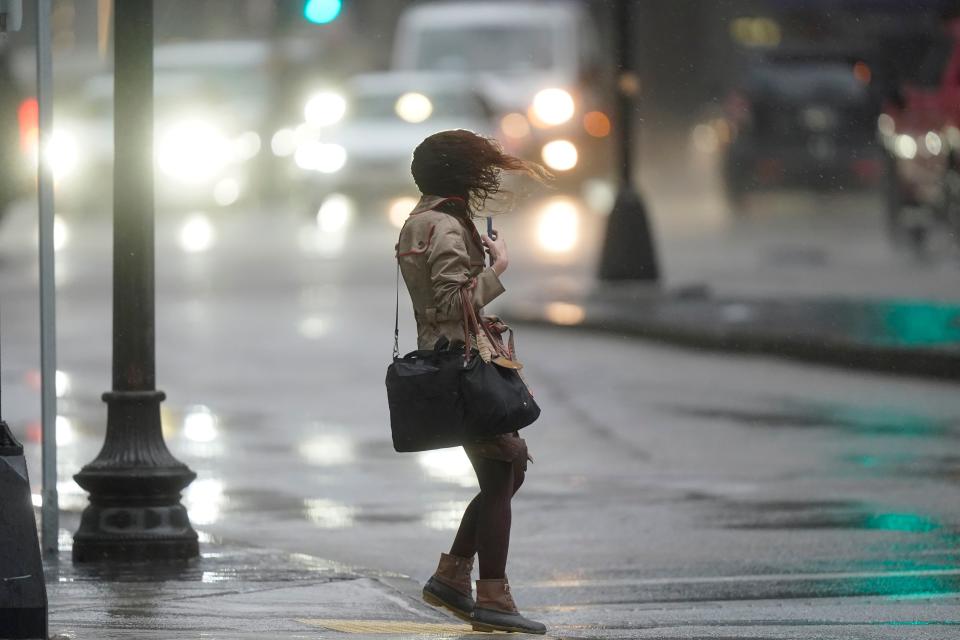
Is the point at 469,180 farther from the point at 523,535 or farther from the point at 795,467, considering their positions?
the point at 795,467

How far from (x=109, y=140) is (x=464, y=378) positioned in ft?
88.1

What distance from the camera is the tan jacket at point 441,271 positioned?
21.7 ft

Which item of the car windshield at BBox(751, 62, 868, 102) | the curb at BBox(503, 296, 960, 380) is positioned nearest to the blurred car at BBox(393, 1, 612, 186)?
the car windshield at BBox(751, 62, 868, 102)

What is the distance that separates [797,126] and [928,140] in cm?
755

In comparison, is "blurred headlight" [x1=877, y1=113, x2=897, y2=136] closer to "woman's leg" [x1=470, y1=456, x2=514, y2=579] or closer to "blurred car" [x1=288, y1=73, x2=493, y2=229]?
"blurred car" [x1=288, y1=73, x2=493, y2=229]

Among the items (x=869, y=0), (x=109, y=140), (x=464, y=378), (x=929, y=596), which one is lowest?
(x=929, y=596)

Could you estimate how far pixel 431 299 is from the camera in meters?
6.72

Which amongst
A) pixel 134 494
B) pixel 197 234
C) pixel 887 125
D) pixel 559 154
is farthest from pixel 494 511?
pixel 559 154

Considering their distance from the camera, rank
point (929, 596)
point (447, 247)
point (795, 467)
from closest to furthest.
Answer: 1. point (447, 247)
2. point (929, 596)
3. point (795, 467)

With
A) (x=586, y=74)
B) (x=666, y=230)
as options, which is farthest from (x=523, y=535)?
(x=586, y=74)

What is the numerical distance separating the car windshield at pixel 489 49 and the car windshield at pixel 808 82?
3.19 meters

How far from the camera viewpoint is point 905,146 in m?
→ 23.8

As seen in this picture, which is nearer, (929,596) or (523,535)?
(929,596)

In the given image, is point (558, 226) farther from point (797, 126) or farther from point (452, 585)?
point (452, 585)
